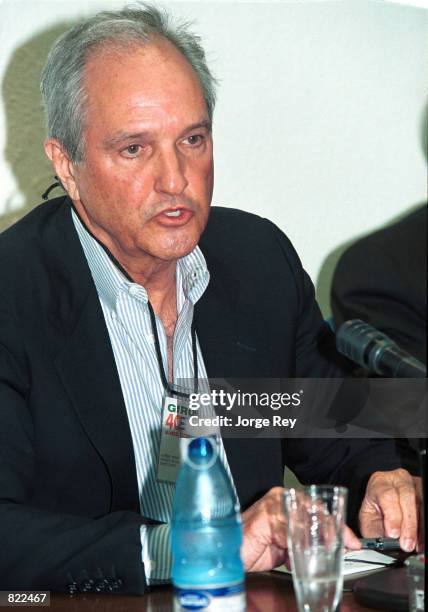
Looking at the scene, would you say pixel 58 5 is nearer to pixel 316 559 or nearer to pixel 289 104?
pixel 289 104

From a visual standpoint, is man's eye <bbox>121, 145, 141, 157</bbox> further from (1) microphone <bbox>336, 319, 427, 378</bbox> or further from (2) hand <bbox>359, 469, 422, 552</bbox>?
(1) microphone <bbox>336, 319, 427, 378</bbox>

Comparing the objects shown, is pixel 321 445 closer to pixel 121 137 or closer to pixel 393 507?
pixel 393 507

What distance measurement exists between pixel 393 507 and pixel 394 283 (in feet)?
2.07

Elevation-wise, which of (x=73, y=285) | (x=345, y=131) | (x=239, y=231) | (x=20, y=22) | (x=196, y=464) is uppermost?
(x=20, y=22)

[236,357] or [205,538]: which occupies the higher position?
[236,357]

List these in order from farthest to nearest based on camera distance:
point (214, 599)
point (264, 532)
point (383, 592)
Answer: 1. point (264, 532)
2. point (383, 592)
3. point (214, 599)

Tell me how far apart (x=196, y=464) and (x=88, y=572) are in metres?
0.42

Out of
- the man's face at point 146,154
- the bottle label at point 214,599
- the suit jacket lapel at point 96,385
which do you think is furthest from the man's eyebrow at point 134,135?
the bottle label at point 214,599

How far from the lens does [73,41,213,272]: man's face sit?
1.86 m

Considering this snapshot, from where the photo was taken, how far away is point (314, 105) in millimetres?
1988

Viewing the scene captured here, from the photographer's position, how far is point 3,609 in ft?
4.33

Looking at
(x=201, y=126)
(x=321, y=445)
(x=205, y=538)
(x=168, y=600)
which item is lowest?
(x=168, y=600)

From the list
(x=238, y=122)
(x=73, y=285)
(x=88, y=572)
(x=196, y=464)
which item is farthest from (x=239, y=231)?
(x=196, y=464)

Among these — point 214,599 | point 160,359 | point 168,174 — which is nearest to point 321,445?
point 160,359
